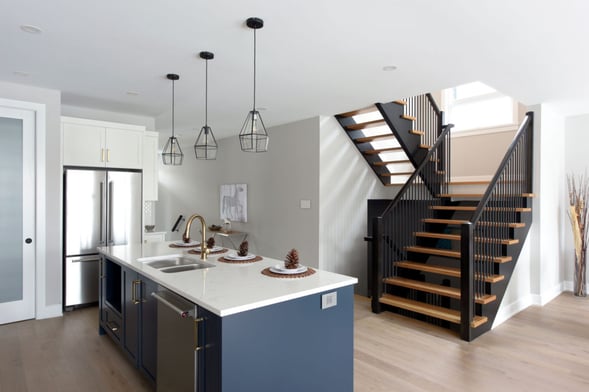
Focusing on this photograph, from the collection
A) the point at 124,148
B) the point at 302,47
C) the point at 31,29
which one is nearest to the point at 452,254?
the point at 302,47

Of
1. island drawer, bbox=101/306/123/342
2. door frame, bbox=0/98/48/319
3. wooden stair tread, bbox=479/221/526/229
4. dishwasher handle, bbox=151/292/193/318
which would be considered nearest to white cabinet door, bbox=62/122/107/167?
door frame, bbox=0/98/48/319

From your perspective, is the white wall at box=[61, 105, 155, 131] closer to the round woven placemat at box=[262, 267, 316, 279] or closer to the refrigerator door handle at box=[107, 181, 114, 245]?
the refrigerator door handle at box=[107, 181, 114, 245]

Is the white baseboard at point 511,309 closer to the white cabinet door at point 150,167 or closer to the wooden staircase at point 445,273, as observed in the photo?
the wooden staircase at point 445,273

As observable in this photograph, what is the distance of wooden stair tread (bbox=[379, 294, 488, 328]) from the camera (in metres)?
3.49

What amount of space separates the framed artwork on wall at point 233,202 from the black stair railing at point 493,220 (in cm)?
392

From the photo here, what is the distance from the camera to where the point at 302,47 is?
9.47 ft

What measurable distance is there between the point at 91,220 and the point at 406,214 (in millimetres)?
3841

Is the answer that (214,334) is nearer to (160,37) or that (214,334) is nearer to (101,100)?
(160,37)

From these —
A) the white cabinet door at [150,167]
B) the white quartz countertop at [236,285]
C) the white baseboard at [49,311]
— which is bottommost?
the white baseboard at [49,311]

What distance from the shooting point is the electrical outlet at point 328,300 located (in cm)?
207

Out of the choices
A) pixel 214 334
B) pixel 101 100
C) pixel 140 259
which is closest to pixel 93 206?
pixel 101 100

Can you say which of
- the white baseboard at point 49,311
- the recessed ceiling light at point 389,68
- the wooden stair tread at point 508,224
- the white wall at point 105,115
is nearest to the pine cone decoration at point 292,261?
the recessed ceiling light at point 389,68

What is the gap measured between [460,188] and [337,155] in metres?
1.85

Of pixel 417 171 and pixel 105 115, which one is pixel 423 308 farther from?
pixel 105 115
